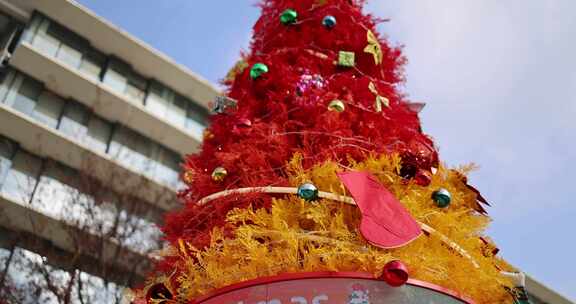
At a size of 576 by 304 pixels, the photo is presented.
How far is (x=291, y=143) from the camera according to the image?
4.00 metres

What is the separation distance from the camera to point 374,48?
492cm

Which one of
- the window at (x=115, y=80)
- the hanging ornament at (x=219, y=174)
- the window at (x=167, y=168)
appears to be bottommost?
the hanging ornament at (x=219, y=174)

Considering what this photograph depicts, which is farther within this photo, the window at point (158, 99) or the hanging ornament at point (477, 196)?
the window at point (158, 99)

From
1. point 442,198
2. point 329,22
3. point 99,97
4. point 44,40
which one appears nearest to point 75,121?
point 99,97

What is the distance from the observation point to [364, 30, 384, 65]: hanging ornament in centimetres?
489

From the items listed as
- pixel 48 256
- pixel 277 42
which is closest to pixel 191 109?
pixel 48 256

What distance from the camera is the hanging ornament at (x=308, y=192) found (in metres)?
3.30

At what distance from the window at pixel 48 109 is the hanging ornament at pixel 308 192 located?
43.2 ft

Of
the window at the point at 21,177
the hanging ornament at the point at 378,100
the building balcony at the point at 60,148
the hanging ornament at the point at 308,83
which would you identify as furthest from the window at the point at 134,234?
the hanging ornament at the point at 378,100

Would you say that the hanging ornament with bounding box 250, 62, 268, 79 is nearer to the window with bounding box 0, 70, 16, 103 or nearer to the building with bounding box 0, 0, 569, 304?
the building with bounding box 0, 0, 569, 304

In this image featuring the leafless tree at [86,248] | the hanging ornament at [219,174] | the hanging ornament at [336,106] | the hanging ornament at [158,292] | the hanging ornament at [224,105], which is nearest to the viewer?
the hanging ornament at [158,292]

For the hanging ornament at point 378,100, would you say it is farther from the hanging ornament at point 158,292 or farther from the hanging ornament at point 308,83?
the hanging ornament at point 158,292

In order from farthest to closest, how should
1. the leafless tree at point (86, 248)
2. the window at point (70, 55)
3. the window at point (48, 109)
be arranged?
1. the window at point (70, 55)
2. the window at point (48, 109)
3. the leafless tree at point (86, 248)

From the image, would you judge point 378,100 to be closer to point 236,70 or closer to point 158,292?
point 236,70
